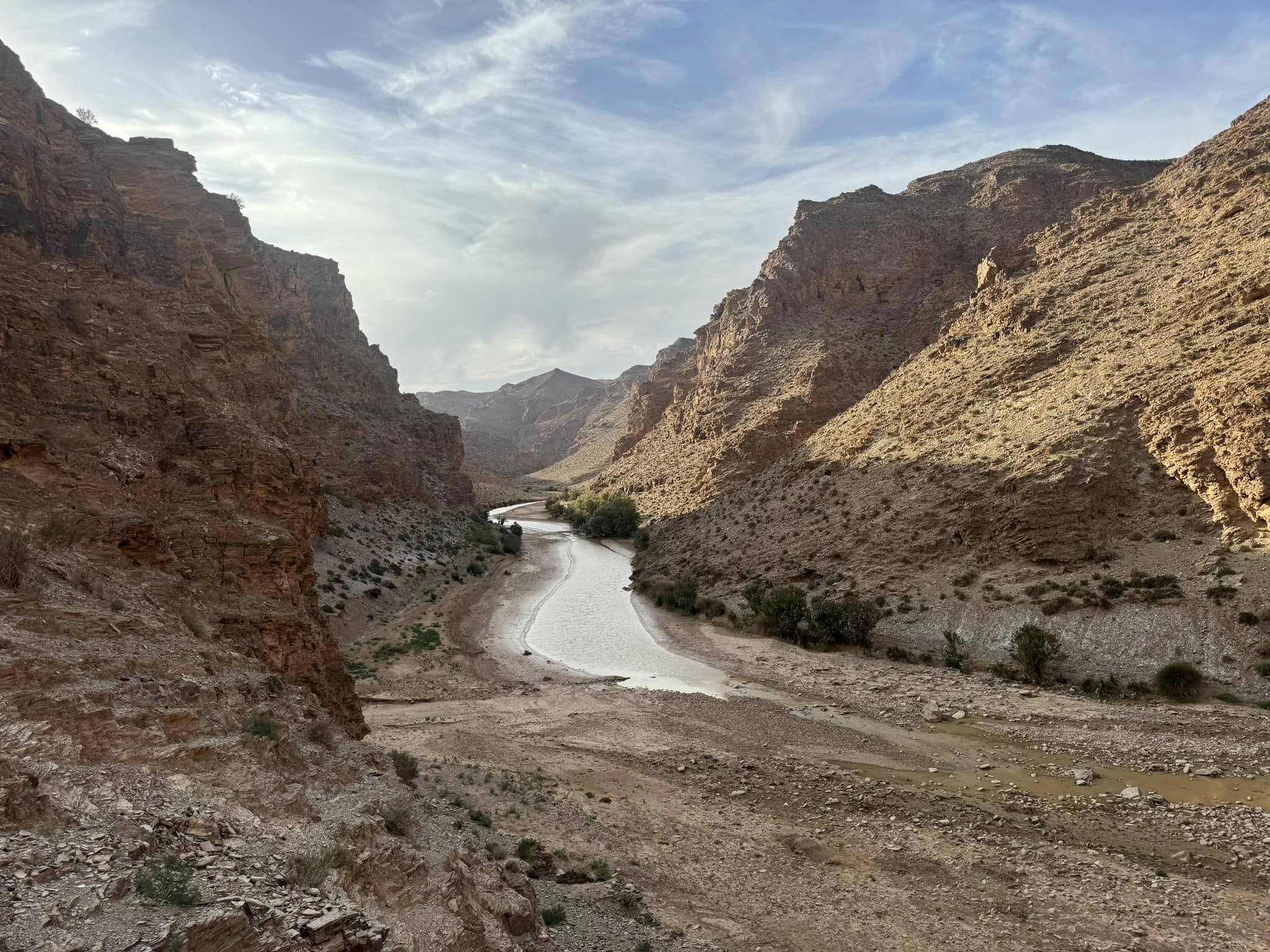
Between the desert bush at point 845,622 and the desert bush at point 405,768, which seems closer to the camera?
the desert bush at point 405,768

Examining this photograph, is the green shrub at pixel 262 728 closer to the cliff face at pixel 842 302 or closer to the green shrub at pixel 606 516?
the cliff face at pixel 842 302

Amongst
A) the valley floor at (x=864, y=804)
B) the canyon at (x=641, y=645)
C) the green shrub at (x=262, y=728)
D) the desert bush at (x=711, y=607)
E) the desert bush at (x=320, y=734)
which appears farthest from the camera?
the desert bush at (x=711, y=607)

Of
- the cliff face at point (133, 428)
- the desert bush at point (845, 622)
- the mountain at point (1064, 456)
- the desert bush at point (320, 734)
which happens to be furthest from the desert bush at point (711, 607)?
the desert bush at point (320, 734)

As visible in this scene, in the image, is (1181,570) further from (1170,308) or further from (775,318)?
(775,318)

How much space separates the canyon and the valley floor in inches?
4.9

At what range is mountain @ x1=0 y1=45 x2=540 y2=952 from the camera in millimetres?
5273

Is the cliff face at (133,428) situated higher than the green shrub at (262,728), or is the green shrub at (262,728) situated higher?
the cliff face at (133,428)

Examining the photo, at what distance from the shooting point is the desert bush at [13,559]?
795 centimetres

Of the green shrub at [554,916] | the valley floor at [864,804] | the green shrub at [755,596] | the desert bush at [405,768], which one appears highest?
the green shrub at [755,596]

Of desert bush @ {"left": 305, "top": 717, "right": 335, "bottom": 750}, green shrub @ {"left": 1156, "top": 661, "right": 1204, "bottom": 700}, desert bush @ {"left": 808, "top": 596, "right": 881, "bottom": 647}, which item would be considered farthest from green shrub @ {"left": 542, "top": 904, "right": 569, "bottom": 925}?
desert bush @ {"left": 808, "top": 596, "right": 881, "bottom": 647}

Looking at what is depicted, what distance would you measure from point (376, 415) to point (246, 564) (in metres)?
58.0

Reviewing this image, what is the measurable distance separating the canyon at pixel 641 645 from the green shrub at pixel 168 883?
3cm

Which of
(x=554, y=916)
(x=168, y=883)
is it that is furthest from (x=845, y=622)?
(x=168, y=883)

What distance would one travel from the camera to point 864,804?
15.8m
